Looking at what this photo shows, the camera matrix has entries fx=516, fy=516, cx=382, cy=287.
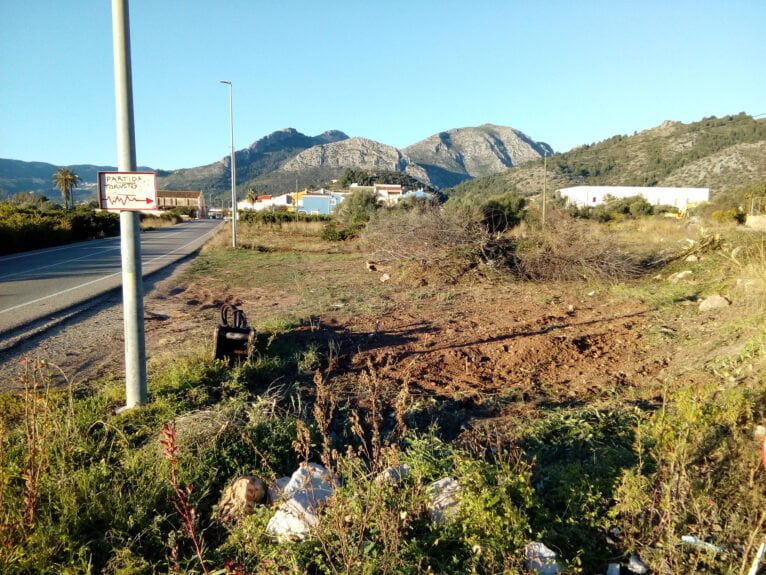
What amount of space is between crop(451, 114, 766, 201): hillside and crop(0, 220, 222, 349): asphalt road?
56756mm

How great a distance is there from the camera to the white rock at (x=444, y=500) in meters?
2.69

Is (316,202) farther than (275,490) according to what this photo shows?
Yes

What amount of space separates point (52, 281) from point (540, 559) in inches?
553

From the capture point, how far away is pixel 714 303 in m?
8.68

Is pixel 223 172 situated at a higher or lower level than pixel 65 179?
higher

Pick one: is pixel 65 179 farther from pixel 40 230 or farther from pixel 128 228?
pixel 128 228

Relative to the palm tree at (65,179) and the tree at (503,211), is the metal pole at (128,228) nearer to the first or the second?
the tree at (503,211)

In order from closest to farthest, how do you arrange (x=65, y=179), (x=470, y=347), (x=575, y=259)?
1. (x=470, y=347)
2. (x=575, y=259)
3. (x=65, y=179)

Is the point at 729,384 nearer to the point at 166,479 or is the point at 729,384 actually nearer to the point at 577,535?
the point at 577,535

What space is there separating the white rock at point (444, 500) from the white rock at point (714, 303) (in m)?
7.63

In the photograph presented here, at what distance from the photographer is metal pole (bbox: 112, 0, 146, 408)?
4.30 meters

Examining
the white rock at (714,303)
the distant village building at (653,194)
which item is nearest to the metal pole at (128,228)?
the white rock at (714,303)

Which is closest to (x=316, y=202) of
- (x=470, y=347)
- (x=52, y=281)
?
(x=52, y=281)

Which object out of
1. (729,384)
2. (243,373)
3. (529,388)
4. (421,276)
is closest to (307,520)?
(243,373)
